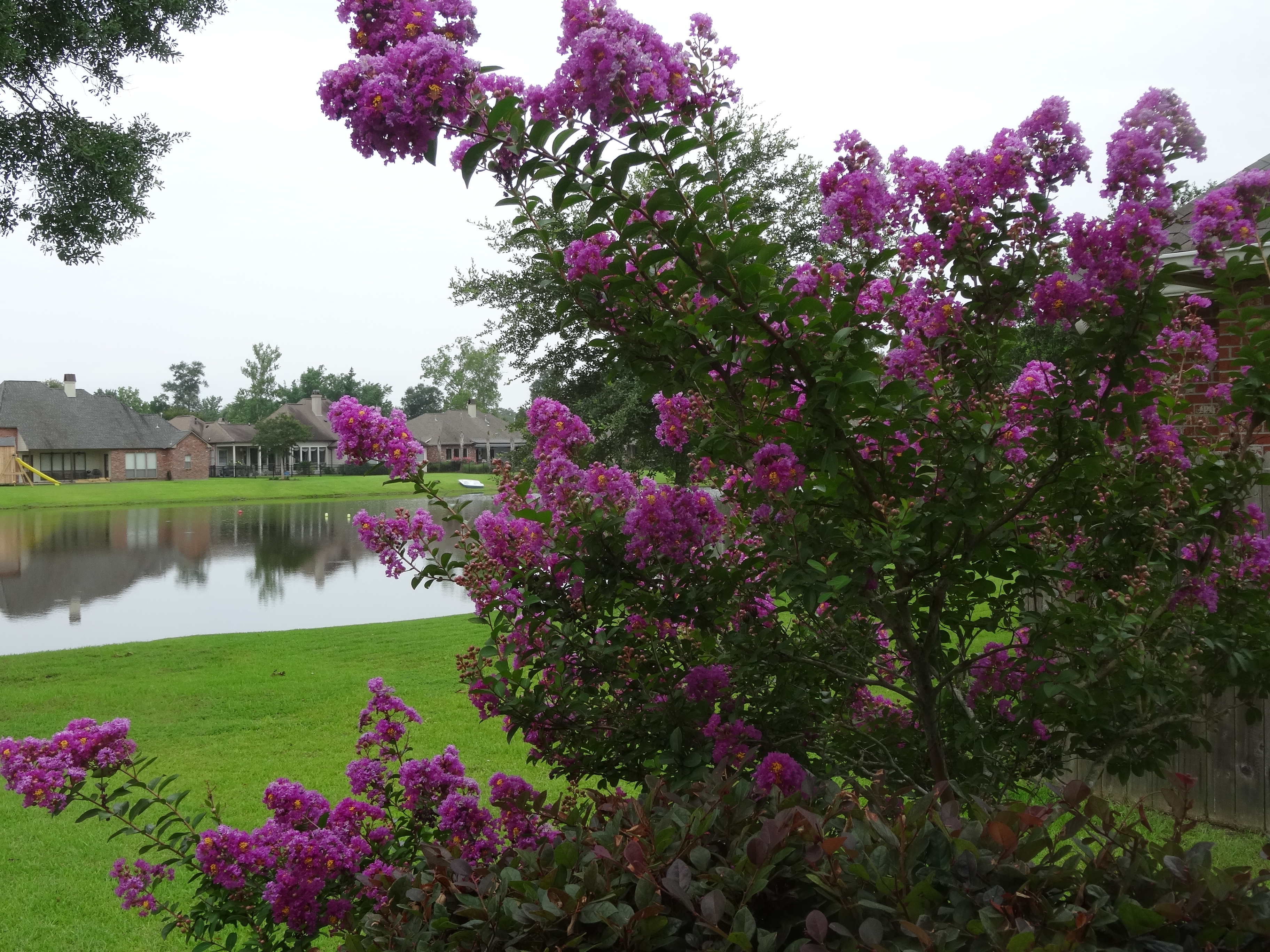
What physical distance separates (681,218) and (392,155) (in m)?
A: 0.74

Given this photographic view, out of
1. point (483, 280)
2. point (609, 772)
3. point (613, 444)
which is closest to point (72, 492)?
point (483, 280)

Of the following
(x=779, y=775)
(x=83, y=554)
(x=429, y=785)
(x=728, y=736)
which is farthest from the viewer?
(x=83, y=554)

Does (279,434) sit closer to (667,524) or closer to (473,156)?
(667,524)

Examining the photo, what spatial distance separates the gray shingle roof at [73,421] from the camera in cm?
5281

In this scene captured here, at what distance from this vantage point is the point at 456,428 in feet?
247

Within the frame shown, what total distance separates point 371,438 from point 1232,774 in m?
4.67

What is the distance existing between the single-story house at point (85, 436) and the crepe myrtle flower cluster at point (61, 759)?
195ft

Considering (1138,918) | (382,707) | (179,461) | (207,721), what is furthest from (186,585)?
(179,461)

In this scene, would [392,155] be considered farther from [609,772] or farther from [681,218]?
[609,772]

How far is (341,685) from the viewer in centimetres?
842

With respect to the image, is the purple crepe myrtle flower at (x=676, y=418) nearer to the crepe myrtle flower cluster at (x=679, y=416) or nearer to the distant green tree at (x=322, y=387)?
the crepe myrtle flower cluster at (x=679, y=416)

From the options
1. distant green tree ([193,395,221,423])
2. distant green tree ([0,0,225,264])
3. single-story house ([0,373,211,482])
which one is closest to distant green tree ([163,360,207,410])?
distant green tree ([193,395,221,423])

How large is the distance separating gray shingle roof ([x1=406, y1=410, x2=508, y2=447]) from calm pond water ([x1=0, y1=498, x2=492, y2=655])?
4503 cm

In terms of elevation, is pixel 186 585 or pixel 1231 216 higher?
pixel 1231 216
